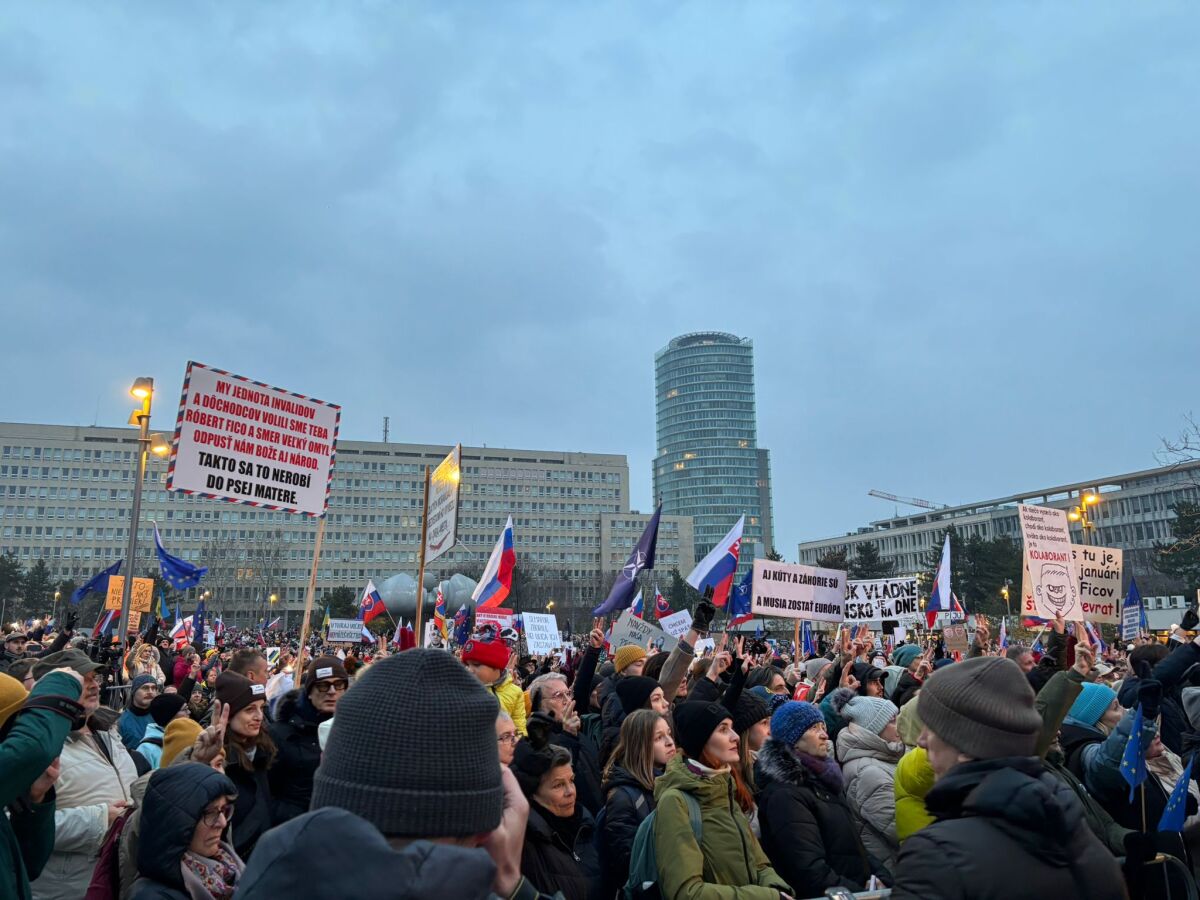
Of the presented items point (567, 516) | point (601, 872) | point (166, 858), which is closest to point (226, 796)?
point (166, 858)

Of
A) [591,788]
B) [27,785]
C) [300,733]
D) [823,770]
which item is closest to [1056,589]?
[591,788]

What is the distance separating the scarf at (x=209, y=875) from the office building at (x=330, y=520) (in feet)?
358

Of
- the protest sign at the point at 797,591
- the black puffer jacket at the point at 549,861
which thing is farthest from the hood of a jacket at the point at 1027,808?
the protest sign at the point at 797,591

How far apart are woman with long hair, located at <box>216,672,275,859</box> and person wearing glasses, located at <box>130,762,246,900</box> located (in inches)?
56.4

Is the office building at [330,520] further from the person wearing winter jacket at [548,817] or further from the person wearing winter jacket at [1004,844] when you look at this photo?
the person wearing winter jacket at [1004,844]

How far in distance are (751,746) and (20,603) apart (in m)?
111

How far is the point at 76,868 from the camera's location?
4.46 metres

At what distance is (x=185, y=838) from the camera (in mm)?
3387

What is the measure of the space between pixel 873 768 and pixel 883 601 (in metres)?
12.7

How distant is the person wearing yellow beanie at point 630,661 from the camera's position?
8734 mm

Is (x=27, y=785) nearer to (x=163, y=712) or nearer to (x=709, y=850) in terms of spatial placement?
(x=709, y=850)

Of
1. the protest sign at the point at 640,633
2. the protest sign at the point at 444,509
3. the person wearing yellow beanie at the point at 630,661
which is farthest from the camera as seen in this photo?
the protest sign at the point at 640,633

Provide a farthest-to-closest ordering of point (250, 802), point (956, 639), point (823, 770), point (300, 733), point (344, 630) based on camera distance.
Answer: point (344, 630) → point (956, 639) → point (300, 733) → point (250, 802) → point (823, 770)

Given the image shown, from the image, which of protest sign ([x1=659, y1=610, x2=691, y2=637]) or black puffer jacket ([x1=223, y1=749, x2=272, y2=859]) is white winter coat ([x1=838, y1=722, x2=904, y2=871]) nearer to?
black puffer jacket ([x1=223, y1=749, x2=272, y2=859])
